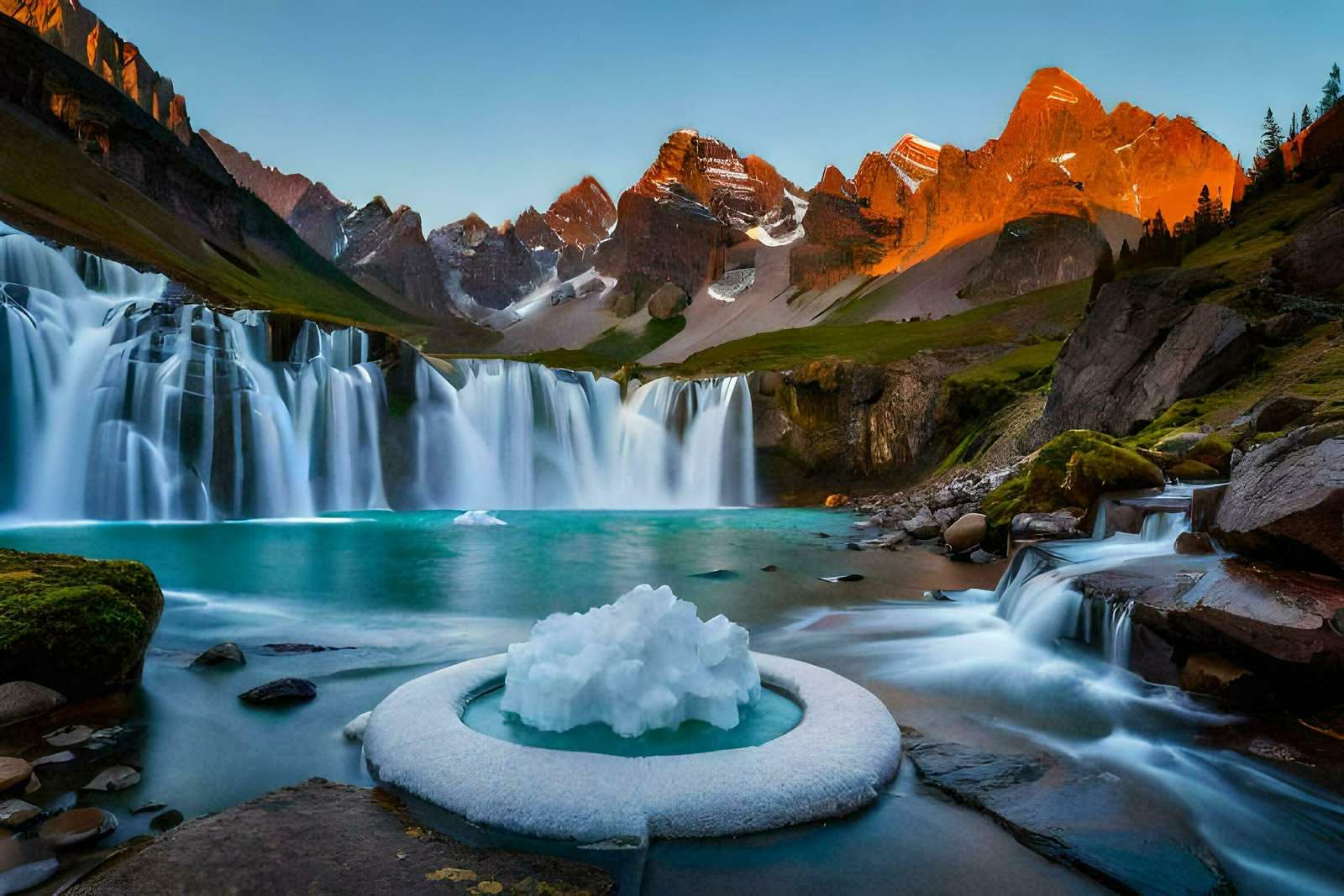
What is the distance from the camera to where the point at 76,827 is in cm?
416

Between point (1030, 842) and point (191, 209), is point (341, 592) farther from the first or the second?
point (191, 209)

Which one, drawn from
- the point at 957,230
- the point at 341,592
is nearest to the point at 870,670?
the point at 341,592

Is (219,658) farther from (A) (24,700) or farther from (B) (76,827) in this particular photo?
(B) (76,827)

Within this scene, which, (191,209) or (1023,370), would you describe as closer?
(1023,370)

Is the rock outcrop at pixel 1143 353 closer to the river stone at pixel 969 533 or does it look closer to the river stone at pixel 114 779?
the river stone at pixel 969 533

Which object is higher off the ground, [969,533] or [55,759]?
[969,533]

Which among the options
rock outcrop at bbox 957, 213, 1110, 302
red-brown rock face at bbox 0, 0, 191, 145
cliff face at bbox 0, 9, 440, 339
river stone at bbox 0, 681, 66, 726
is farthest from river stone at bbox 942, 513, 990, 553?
red-brown rock face at bbox 0, 0, 191, 145

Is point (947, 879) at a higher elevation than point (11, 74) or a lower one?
lower

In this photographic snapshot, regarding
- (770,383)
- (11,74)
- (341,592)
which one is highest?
(11,74)

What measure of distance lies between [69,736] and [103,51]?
194133 mm

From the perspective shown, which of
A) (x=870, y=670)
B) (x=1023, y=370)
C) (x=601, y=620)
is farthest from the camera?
(x=1023, y=370)

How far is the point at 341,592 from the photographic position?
14641mm

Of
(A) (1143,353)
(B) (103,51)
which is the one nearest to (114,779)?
(A) (1143,353)

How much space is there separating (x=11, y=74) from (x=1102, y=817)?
123 meters
